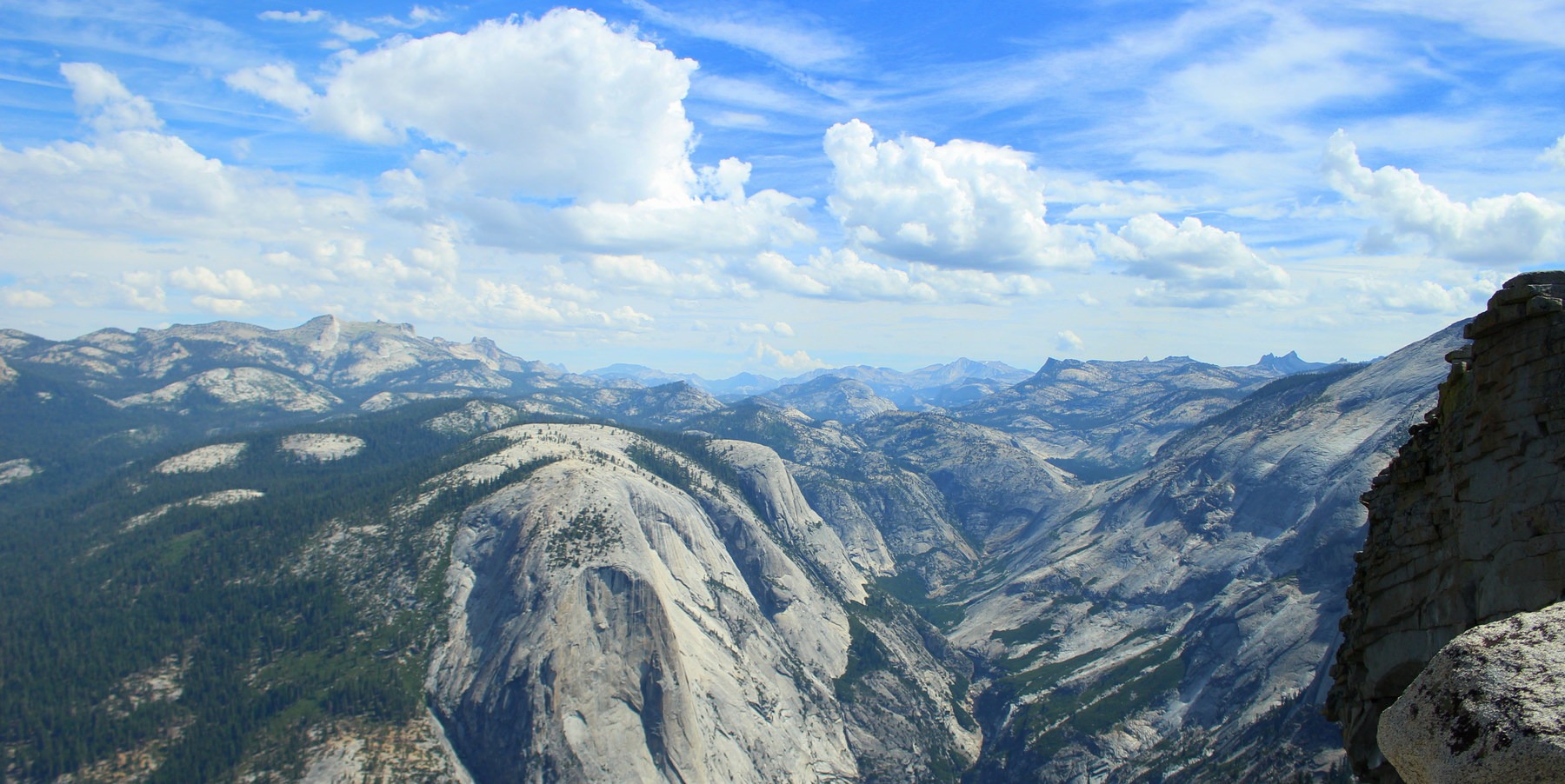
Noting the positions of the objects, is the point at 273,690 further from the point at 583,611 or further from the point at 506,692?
the point at 583,611

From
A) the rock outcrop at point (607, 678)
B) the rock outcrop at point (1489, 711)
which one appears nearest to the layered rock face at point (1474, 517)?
the rock outcrop at point (1489, 711)

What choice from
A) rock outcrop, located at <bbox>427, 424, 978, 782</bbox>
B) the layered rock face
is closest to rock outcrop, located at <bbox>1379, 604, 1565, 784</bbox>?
the layered rock face

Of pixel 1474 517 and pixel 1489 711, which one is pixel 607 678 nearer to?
pixel 1474 517

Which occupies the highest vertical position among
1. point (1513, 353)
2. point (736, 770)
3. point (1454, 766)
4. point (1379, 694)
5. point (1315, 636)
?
point (1513, 353)

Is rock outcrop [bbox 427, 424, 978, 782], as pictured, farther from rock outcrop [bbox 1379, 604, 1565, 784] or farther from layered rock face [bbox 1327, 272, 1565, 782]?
rock outcrop [bbox 1379, 604, 1565, 784]

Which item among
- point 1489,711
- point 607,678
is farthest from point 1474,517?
point 607,678

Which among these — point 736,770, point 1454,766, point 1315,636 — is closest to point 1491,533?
point 1454,766
